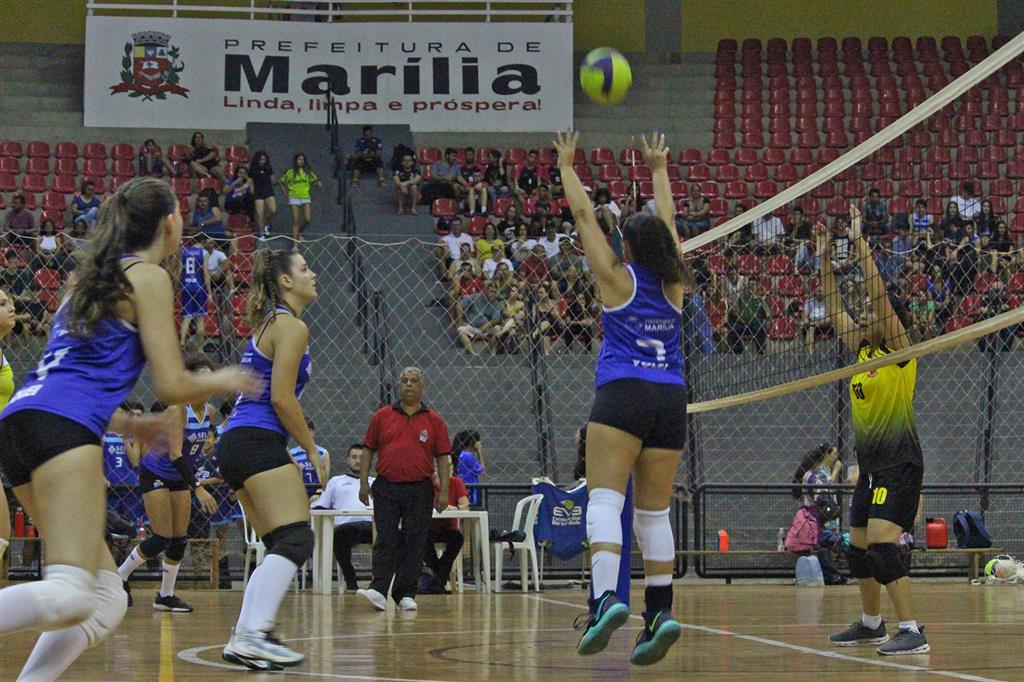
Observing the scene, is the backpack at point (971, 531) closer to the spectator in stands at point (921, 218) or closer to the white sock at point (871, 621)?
the spectator in stands at point (921, 218)

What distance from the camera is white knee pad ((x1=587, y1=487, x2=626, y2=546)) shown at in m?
6.46

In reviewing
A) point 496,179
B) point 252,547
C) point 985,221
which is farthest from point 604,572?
point 496,179

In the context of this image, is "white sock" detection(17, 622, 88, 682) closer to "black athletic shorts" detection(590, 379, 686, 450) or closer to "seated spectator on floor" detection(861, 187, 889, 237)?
"black athletic shorts" detection(590, 379, 686, 450)

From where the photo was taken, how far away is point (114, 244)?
462 cm

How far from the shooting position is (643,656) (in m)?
6.33

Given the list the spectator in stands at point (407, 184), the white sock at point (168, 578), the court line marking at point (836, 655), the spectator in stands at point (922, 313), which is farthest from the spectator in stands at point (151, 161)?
the court line marking at point (836, 655)

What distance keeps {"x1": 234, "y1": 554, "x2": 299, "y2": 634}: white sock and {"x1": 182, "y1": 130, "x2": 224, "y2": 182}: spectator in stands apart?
1680 cm

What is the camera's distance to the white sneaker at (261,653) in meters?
6.55

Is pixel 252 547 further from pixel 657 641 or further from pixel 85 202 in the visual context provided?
pixel 85 202

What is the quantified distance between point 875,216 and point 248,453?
15591 millimetres

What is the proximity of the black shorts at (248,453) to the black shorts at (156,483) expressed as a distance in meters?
4.07

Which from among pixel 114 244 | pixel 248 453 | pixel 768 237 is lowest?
pixel 248 453

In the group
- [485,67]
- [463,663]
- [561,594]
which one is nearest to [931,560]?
[561,594]

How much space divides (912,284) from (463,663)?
1097 centimetres
